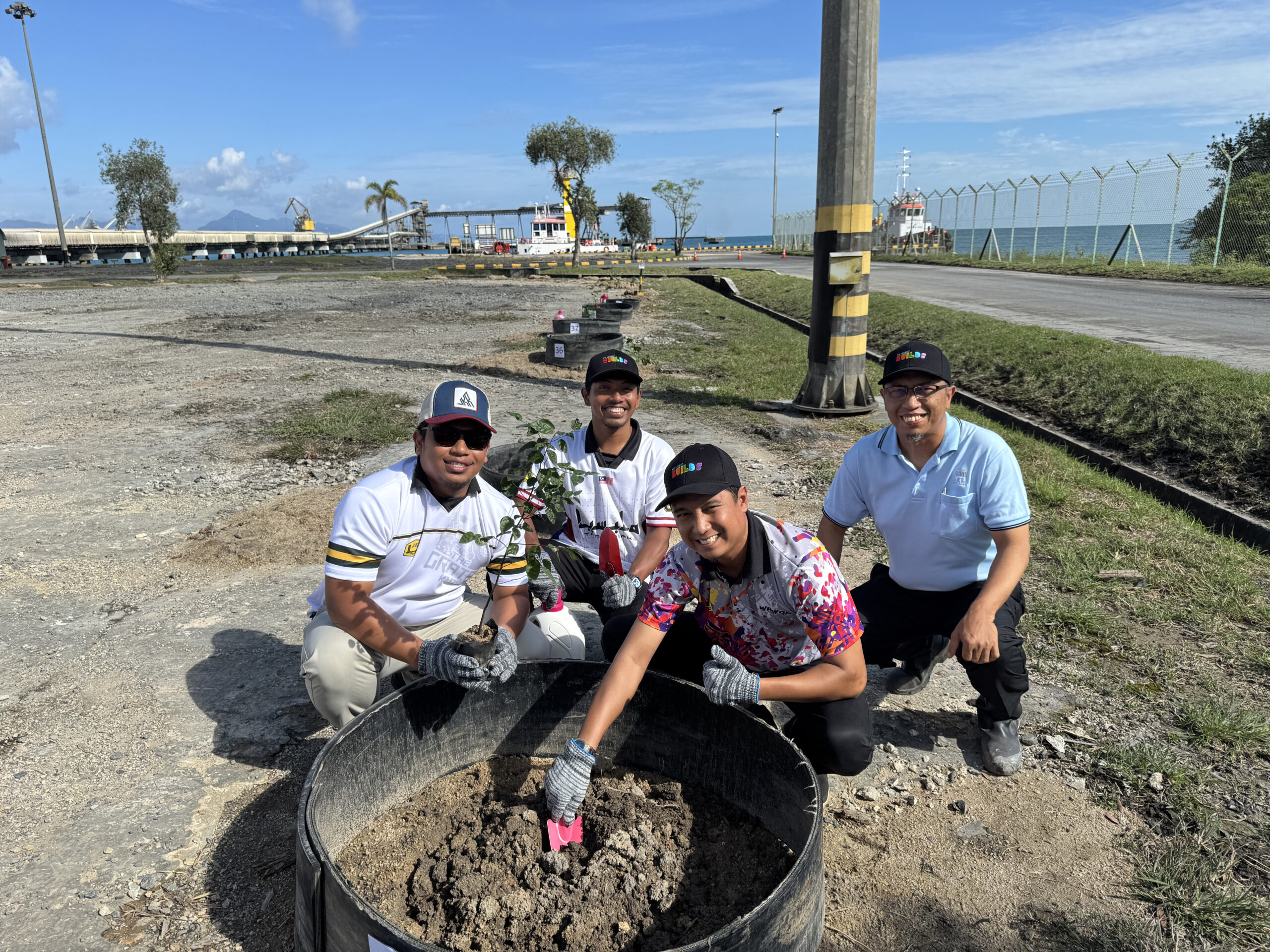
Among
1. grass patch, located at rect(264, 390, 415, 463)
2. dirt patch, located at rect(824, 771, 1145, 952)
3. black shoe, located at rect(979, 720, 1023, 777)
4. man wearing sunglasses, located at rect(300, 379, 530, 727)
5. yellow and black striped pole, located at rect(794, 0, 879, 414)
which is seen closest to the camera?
dirt patch, located at rect(824, 771, 1145, 952)

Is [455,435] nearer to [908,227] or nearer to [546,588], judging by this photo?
[546,588]

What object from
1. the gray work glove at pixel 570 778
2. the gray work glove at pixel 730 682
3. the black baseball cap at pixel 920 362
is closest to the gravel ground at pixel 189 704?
the gray work glove at pixel 730 682

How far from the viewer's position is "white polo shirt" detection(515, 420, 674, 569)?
338 centimetres

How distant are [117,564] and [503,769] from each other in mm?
3078

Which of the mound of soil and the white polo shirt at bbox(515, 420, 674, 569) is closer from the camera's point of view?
the mound of soil

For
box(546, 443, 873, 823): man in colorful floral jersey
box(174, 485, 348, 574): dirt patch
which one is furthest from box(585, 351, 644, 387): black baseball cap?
box(174, 485, 348, 574): dirt patch

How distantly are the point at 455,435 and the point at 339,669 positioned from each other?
35.4 inches

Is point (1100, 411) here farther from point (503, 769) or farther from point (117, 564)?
point (117, 564)

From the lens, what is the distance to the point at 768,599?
239 cm

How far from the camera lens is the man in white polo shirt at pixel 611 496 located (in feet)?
10.7

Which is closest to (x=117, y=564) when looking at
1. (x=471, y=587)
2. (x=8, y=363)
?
(x=471, y=587)

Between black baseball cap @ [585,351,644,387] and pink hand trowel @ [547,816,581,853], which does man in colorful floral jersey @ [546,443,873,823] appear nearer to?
pink hand trowel @ [547,816,581,853]

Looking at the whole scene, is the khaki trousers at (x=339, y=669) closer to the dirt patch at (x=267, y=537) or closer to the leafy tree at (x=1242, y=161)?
the dirt patch at (x=267, y=537)

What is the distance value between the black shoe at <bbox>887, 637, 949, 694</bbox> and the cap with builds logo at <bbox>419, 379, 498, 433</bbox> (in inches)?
78.7
